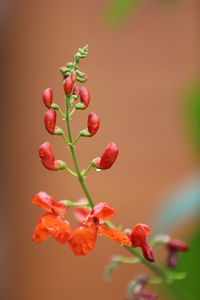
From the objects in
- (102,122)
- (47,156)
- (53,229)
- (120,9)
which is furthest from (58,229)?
Answer: (102,122)

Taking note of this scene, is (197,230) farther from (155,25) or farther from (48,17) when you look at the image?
(48,17)

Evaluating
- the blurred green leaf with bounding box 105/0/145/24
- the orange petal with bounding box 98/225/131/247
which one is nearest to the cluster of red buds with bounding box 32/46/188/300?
the orange petal with bounding box 98/225/131/247

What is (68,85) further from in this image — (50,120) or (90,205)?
(90,205)

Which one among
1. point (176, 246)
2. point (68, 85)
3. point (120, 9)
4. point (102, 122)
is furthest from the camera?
point (102, 122)

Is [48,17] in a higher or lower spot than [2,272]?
higher

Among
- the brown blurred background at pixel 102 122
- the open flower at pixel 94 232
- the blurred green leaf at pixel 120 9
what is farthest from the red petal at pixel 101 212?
the brown blurred background at pixel 102 122

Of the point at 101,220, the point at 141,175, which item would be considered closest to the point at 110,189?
the point at 141,175

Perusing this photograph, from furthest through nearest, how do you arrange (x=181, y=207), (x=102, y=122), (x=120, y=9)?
(x=102, y=122)
(x=181, y=207)
(x=120, y=9)
